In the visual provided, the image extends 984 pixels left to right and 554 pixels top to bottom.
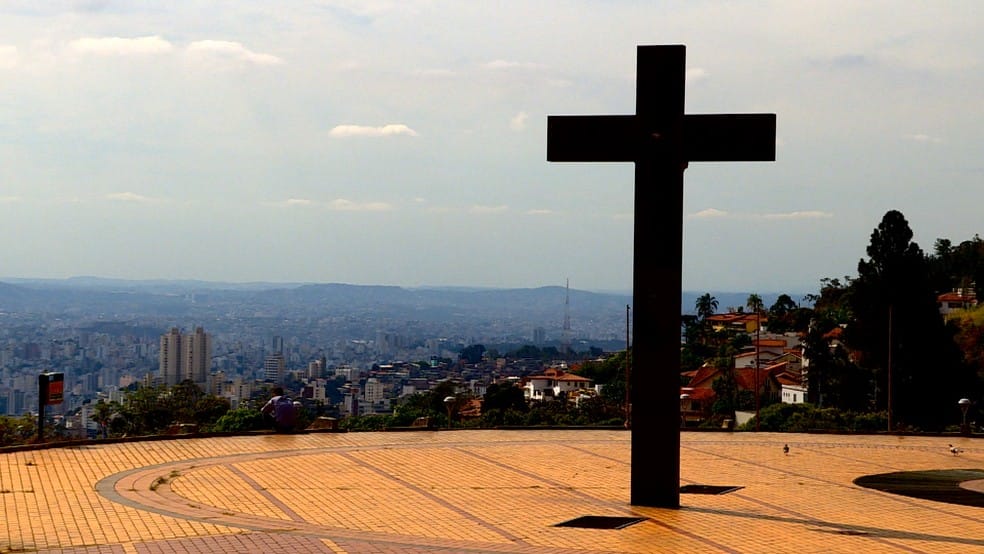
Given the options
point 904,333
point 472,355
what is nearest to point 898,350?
point 904,333

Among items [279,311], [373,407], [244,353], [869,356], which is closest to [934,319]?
[869,356]

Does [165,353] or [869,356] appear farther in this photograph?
[165,353]

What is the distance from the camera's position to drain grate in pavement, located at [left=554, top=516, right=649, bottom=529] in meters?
12.6

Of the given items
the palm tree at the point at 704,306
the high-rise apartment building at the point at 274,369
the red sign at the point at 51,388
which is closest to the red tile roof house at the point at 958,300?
the palm tree at the point at 704,306

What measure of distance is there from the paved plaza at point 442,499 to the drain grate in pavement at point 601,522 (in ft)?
0.62

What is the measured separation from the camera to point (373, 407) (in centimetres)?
5209

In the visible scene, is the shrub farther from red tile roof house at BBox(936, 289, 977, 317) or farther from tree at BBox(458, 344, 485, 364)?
tree at BBox(458, 344, 485, 364)

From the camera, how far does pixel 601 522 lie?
12898 mm

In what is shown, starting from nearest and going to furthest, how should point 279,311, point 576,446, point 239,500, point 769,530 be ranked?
point 769,530 → point 239,500 → point 576,446 → point 279,311

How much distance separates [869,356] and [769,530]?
4114 centimetres

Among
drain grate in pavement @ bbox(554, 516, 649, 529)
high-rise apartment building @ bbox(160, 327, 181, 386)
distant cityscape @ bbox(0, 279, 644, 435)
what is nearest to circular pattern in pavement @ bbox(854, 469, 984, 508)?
drain grate in pavement @ bbox(554, 516, 649, 529)

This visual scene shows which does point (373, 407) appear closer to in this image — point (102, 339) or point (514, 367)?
point (102, 339)

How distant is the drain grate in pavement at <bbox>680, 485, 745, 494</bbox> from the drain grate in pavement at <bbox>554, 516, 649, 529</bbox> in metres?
2.71

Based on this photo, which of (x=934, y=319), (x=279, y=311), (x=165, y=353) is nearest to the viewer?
(x=934, y=319)
